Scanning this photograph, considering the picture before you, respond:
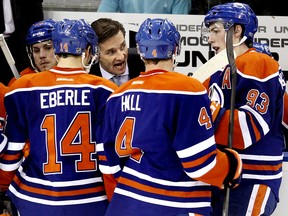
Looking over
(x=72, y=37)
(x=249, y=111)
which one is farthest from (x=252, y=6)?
(x=72, y=37)

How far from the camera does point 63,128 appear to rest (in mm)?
2686

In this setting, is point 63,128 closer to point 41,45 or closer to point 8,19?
point 41,45

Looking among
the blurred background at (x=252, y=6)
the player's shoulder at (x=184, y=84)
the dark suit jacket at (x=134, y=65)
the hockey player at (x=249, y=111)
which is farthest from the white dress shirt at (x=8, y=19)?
the player's shoulder at (x=184, y=84)

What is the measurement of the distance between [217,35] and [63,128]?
68 centimetres

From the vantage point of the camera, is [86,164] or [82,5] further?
[82,5]

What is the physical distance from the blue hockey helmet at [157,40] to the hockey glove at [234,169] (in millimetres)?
390

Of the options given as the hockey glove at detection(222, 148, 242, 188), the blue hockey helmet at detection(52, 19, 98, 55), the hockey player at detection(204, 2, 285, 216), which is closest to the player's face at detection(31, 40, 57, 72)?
the blue hockey helmet at detection(52, 19, 98, 55)

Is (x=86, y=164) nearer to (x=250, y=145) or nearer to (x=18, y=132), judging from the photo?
(x=18, y=132)

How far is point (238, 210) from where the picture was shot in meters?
2.87

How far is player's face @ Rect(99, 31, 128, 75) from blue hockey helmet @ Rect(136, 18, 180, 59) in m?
0.76

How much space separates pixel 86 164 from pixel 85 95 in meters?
0.25

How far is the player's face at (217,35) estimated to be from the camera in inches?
113

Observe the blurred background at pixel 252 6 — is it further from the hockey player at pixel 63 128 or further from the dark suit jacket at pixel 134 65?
the hockey player at pixel 63 128

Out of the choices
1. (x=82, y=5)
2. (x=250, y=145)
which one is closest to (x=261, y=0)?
(x=82, y=5)
